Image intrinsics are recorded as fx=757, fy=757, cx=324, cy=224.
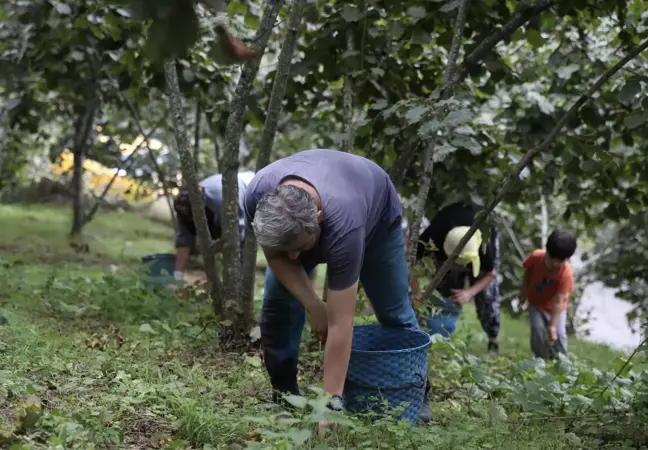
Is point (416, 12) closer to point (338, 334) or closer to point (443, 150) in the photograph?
point (443, 150)

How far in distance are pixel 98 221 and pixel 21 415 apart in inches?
368

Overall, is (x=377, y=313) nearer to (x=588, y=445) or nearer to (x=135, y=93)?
(x=588, y=445)

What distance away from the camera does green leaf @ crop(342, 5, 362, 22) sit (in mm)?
4160

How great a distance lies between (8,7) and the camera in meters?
5.29

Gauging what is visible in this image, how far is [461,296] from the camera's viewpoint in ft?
17.4

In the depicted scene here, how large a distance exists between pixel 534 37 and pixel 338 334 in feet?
8.07

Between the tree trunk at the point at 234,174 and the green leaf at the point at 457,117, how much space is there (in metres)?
0.99

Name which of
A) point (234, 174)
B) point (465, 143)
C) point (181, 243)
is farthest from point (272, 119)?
point (181, 243)

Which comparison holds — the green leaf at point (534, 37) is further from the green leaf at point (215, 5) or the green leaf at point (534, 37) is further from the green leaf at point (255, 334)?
the green leaf at point (215, 5)

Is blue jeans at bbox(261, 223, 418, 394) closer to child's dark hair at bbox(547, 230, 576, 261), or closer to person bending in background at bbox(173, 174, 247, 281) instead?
person bending in background at bbox(173, 174, 247, 281)

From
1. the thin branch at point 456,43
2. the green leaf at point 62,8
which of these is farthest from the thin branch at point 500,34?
the green leaf at point 62,8

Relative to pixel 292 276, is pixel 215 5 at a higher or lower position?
higher

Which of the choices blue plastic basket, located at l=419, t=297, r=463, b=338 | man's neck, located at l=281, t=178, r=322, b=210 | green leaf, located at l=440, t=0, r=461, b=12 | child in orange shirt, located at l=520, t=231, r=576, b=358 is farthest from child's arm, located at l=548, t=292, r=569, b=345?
man's neck, located at l=281, t=178, r=322, b=210

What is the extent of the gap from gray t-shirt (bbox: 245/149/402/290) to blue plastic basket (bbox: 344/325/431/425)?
1.49 ft
